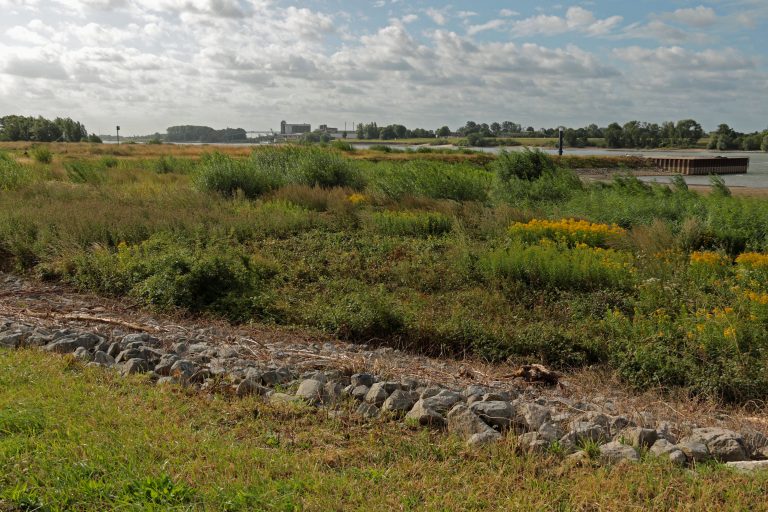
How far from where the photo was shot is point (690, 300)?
343 inches

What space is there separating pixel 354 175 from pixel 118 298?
12.7 m

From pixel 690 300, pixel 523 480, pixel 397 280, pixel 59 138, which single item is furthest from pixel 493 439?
pixel 59 138

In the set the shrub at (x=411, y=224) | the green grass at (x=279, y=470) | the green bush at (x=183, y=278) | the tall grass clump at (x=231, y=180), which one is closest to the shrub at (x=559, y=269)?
the shrub at (x=411, y=224)

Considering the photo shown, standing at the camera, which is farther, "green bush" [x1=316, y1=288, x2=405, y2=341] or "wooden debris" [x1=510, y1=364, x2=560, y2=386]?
"green bush" [x1=316, y1=288, x2=405, y2=341]

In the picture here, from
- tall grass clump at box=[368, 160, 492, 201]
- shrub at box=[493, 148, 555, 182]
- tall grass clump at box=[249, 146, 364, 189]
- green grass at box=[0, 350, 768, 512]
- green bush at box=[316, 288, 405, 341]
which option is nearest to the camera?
green grass at box=[0, 350, 768, 512]

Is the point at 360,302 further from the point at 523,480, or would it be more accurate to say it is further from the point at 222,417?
the point at 523,480

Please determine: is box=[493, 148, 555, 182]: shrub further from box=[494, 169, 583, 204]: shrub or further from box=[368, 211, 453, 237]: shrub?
box=[368, 211, 453, 237]: shrub

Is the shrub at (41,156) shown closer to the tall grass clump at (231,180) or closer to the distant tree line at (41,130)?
the tall grass clump at (231,180)

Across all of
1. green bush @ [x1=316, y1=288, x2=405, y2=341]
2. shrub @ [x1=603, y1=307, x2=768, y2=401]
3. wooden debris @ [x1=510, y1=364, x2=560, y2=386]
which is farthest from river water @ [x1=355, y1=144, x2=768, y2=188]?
wooden debris @ [x1=510, y1=364, x2=560, y2=386]

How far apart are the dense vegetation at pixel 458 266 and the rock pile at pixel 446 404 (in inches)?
85.8

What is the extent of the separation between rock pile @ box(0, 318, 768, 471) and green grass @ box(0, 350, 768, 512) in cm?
17

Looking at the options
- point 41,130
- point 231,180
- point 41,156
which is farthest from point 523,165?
point 41,130

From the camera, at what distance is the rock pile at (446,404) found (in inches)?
165

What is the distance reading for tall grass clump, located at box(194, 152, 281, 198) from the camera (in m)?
19.5
